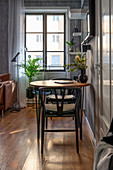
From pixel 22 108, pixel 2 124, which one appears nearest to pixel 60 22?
pixel 22 108

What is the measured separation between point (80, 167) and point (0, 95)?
2.64m

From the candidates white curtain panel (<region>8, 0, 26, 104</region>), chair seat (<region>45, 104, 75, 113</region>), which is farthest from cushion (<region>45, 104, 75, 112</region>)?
white curtain panel (<region>8, 0, 26, 104</region>)

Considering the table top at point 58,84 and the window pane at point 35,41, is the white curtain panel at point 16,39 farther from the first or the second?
the table top at point 58,84

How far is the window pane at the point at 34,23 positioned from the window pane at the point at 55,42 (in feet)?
1.36

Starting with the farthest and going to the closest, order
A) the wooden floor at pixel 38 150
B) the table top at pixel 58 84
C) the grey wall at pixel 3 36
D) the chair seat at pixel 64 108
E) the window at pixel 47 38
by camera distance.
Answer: the window at pixel 47 38
the grey wall at pixel 3 36
the table top at pixel 58 84
the chair seat at pixel 64 108
the wooden floor at pixel 38 150

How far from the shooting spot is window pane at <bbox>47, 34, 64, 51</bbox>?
21.6 ft

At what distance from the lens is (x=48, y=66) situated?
6.59m

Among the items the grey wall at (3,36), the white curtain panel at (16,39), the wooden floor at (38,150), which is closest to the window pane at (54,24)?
the white curtain panel at (16,39)

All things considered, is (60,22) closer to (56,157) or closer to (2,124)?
(2,124)

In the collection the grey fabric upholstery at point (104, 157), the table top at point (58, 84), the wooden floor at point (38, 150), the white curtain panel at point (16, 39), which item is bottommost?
the wooden floor at point (38, 150)

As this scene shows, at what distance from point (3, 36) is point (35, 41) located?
3.32 ft

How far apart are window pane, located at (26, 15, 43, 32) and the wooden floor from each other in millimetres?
3903

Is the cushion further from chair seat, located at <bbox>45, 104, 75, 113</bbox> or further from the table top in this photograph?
the table top

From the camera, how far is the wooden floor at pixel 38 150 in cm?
198
